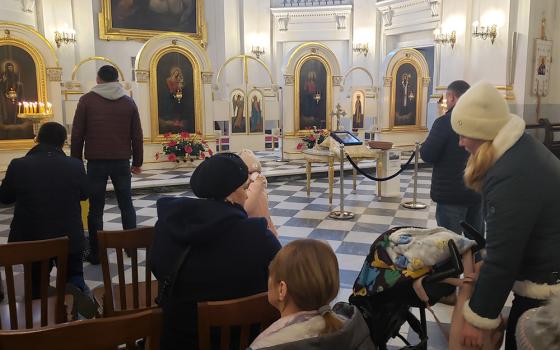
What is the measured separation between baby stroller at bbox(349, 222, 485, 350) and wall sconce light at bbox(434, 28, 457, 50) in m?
12.1

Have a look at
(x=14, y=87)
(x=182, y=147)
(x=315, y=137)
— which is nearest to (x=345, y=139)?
(x=315, y=137)

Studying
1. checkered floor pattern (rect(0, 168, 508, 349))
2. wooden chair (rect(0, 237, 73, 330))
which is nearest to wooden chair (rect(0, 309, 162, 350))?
wooden chair (rect(0, 237, 73, 330))

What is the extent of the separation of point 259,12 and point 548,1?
9084 mm

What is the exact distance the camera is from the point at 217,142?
13.0 m

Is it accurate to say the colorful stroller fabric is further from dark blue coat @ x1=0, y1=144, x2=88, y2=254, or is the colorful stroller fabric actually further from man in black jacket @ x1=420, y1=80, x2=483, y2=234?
dark blue coat @ x1=0, y1=144, x2=88, y2=254

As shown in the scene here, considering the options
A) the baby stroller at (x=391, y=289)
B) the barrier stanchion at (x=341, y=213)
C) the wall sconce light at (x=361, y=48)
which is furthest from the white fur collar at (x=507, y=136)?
the wall sconce light at (x=361, y=48)

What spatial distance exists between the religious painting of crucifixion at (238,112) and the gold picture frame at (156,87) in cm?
108

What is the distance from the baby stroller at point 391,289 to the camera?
2.31 meters

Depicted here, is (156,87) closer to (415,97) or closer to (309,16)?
(415,97)

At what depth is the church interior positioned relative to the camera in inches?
331

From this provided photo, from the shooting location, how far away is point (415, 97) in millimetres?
13812

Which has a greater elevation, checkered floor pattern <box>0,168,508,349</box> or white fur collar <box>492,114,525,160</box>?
white fur collar <box>492,114,525,160</box>

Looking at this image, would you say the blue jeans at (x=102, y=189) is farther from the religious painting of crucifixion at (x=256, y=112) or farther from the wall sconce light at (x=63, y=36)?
the wall sconce light at (x=63, y=36)

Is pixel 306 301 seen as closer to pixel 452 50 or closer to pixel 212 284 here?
pixel 212 284
